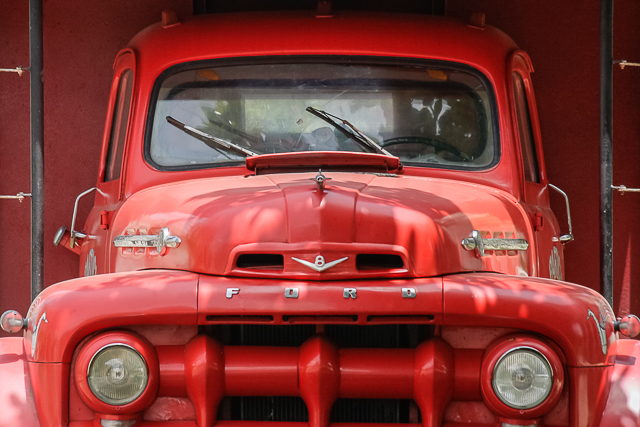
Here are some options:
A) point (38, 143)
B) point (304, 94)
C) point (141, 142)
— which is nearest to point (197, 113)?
point (141, 142)

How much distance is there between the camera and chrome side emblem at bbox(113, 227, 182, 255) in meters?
2.62

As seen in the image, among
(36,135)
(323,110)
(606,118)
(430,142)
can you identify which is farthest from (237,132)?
(606,118)

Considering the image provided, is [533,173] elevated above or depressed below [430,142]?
below

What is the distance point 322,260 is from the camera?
230 centimetres

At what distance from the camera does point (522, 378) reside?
2166 millimetres

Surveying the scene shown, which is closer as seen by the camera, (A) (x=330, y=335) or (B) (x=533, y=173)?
(A) (x=330, y=335)

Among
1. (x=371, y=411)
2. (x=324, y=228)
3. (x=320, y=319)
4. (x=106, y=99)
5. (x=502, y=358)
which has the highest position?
(x=106, y=99)

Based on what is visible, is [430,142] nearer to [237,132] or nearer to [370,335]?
[237,132]

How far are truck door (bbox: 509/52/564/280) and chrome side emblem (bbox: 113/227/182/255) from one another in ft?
4.93

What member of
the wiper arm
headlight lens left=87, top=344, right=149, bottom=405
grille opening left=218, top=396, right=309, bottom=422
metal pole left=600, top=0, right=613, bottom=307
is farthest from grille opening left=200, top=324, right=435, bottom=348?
metal pole left=600, top=0, right=613, bottom=307

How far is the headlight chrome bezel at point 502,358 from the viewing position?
7.07 ft

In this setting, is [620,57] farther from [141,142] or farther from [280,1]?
[141,142]

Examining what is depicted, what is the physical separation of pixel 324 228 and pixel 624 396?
3.47 feet

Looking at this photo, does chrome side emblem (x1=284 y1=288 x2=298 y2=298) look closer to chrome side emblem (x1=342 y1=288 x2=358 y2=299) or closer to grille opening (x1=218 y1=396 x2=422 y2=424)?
chrome side emblem (x1=342 y1=288 x2=358 y2=299)
